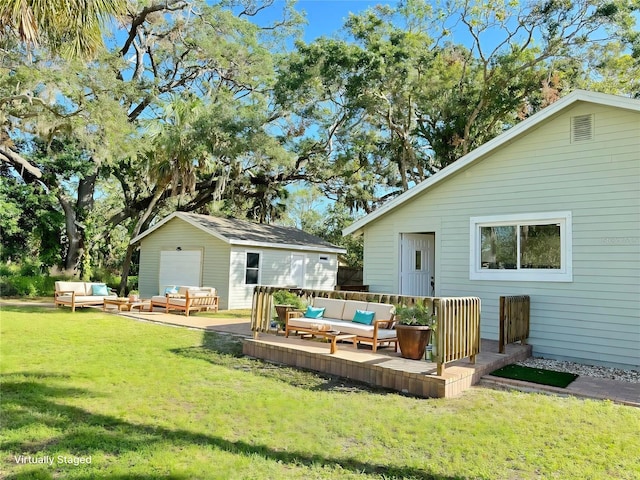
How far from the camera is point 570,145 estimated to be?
832 cm

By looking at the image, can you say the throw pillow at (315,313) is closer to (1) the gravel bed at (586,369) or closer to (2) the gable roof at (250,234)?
(1) the gravel bed at (586,369)

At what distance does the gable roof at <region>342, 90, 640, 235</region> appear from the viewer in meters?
7.62

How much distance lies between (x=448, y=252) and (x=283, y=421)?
6.33 m

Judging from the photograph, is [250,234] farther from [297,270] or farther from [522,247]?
[522,247]

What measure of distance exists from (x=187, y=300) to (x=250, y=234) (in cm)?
450

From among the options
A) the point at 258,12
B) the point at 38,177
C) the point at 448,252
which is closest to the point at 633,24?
the point at 448,252

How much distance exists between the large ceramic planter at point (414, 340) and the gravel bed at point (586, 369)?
2.14 m

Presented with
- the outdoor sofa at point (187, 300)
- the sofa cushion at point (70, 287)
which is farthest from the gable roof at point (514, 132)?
the sofa cushion at point (70, 287)

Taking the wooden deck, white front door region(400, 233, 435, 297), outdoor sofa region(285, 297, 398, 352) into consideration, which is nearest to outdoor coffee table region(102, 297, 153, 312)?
the wooden deck

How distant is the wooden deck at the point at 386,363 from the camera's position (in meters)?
5.86

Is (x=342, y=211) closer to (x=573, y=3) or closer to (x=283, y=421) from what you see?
(x=573, y=3)

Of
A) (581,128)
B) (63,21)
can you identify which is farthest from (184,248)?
(581,128)

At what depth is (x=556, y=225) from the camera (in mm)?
8445

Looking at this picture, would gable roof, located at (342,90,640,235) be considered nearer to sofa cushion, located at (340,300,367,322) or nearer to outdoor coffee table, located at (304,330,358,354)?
sofa cushion, located at (340,300,367,322)
